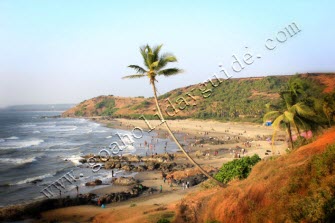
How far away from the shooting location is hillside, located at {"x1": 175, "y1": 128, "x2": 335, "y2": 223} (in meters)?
9.43

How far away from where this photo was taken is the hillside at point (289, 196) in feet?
30.9

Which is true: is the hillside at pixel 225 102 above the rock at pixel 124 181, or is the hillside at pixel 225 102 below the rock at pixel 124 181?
above

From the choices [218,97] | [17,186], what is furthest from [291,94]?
[218,97]

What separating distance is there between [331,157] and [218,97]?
4812 inches

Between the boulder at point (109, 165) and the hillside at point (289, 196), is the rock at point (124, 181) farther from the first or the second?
the hillside at point (289, 196)

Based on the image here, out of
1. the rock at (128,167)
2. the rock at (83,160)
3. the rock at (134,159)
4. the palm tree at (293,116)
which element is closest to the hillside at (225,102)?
the rock at (134,159)

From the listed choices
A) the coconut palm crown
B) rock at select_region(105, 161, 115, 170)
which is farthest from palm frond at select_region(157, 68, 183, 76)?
rock at select_region(105, 161, 115, 170)

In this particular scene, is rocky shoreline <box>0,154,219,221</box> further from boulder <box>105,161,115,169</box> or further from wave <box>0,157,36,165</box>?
wave <box>0,157,36,165</box>

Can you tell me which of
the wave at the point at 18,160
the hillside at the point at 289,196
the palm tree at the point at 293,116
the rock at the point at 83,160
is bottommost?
the rock at the point at 83,160

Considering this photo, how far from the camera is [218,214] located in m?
13.2

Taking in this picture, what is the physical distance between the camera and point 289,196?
10.9 meters

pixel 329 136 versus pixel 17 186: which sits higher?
pixel 329 136

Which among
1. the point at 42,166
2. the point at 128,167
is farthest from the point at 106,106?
the point at 128,167

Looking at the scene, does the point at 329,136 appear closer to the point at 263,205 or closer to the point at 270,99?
the point at 263,205
